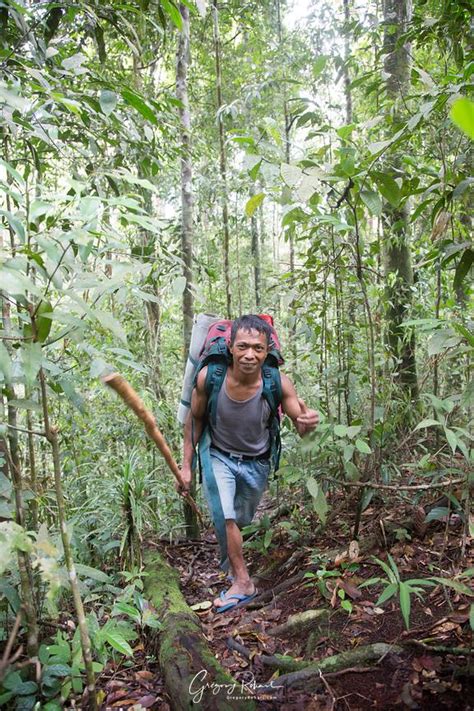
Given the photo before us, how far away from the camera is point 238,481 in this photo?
4.02m

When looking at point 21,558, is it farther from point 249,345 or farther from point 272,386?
point 272,386

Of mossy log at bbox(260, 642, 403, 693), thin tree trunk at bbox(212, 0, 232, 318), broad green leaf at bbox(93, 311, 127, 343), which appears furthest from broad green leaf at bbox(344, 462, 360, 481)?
thin tree trunk at bbox(212, 0, 232, 318)

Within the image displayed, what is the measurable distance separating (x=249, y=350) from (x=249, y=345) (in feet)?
0.13

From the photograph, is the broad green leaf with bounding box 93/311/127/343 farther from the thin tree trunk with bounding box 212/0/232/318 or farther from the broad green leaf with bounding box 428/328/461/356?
the thin tree trunk with bounding box 212/0/232/318

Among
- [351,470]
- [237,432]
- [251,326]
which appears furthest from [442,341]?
[237,432]

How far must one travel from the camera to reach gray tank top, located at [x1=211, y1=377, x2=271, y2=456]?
378cm

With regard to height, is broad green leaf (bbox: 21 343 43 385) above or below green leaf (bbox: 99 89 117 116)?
below

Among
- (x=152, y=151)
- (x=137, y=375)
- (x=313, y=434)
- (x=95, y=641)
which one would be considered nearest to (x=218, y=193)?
(x=137, y=375)

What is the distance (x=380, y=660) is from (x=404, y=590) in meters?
0.43

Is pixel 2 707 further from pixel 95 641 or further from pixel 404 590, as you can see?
pixel 404 590

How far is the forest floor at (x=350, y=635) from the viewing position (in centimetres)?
196

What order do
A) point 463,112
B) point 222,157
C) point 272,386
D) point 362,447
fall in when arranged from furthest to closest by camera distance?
point 222,157, point 272,386, point 362,447, point 463,112

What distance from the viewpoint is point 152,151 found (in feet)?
10.4

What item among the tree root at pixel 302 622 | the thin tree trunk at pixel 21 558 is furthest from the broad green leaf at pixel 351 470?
the thin tree trunk at pixel 21 558
